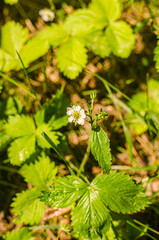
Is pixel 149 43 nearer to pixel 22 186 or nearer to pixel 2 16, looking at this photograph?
pixel 2 16

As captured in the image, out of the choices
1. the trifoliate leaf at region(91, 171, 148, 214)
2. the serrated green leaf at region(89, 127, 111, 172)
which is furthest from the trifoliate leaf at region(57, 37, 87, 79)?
the trifoliate leaf at region(91, 171, 148, 214)

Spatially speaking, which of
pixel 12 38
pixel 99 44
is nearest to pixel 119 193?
pixel 99 44

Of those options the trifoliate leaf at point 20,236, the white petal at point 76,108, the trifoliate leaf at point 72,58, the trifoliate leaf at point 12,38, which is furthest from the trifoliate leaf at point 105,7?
the trifoliate leaf at point 20,236

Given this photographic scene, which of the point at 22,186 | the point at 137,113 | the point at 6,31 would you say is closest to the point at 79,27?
the point at 6,31

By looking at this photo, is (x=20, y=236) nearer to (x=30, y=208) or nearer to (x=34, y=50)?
(x=30, y=208)

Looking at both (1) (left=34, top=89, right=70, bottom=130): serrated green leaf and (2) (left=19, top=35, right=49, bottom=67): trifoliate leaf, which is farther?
(2) (left=19, top=35, right=49, bottom=67): trifoliate leaf

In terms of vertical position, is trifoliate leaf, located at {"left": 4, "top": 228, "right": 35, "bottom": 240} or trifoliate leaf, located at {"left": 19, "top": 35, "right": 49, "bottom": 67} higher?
trifoliate leaf, located at {"left": 19, "top": 35, "right": 49, "bottom": 67}

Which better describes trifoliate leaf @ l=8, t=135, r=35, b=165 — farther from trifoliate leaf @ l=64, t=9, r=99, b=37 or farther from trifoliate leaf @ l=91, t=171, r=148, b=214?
trifoliate leaf @ l=64, t=9, r=99, b=37
